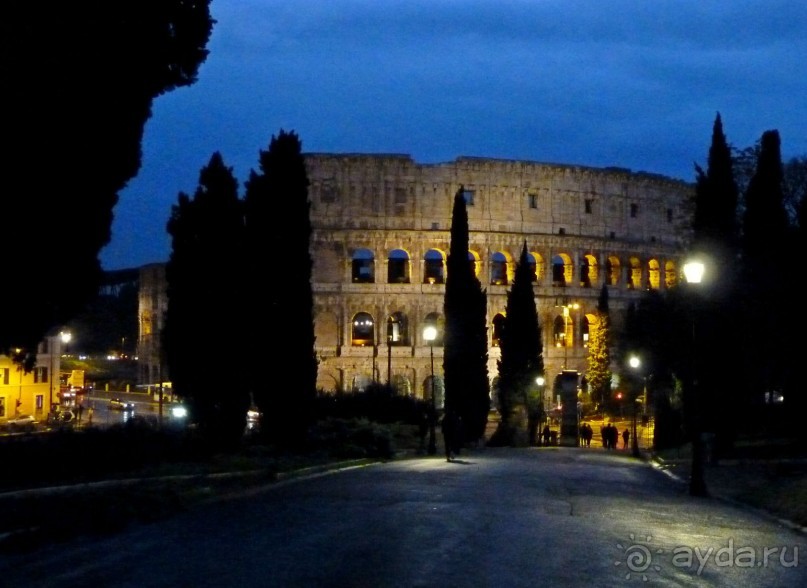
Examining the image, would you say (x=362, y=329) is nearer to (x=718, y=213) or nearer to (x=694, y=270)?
(x=718, y=213)

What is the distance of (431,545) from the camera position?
11.5 meters

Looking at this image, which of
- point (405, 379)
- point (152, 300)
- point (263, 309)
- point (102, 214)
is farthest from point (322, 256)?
point (102, 214)

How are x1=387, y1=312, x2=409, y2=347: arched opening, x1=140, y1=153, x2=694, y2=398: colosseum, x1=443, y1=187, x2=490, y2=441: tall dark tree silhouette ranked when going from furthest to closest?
x1=387, y1=312, x2=409, y2=347: arched opening → x1=140, y1=153, x2=694, y2=398: colosseum → x1=443, y1=187, x2=490, y2=441: tall dark tree silhouette

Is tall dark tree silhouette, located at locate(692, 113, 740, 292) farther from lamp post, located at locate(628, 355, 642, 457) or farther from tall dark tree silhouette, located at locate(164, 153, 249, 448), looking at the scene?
tall dark tree silhouette, located at locate(164, 153, 249, 448)

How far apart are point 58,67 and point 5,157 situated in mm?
1417

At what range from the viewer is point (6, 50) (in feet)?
45.8

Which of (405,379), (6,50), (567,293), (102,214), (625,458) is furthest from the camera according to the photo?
Answer: (567,293)

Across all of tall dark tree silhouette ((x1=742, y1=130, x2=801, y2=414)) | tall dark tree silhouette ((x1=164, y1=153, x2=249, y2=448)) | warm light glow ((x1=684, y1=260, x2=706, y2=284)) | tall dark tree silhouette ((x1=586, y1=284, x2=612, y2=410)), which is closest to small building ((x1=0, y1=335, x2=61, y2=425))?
tall dark tree silhouette ((x1=586, y1=284, x2=612, y2=410))

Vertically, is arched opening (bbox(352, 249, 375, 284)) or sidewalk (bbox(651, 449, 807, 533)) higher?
arched opening (bbox(352, 249, 375, 284))

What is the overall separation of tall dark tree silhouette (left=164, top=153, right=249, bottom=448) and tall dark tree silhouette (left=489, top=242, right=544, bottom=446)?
2839cm

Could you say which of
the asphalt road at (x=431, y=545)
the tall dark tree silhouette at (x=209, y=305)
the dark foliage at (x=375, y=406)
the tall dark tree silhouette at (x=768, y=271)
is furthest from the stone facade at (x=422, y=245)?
the asphalt road at (x=431, y=545)

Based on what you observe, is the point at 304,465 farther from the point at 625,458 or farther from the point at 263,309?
the point at 625,458

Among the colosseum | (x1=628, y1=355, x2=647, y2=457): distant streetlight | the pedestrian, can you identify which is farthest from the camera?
the colosseum

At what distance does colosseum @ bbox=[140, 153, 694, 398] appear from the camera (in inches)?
2783
